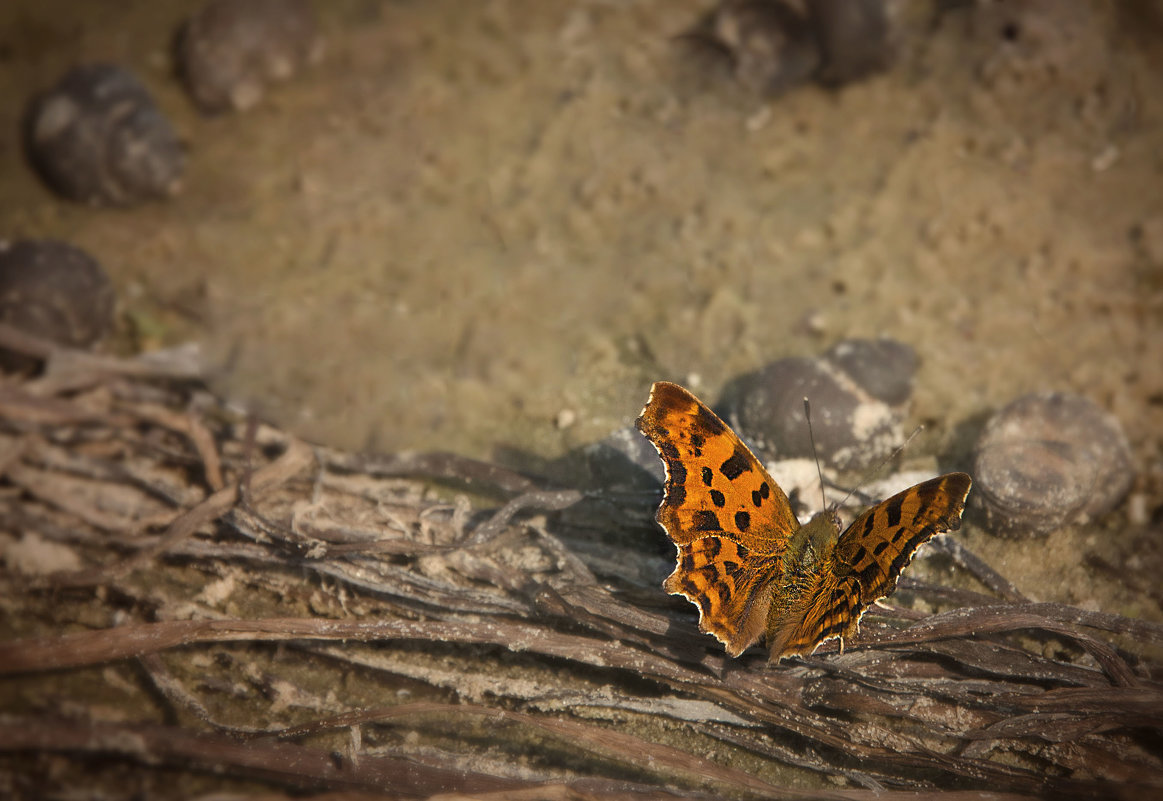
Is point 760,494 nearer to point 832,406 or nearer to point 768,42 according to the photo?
point 832,406

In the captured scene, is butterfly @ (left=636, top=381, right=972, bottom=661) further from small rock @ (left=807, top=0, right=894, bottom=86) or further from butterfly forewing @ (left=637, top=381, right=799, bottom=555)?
small rock @ (left=807, top=0, right=894, bottom=86)

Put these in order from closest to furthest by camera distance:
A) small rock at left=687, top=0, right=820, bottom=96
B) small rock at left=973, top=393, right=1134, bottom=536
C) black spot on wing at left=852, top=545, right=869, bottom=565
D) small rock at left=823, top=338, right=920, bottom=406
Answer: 1. black spot on wing at left=852, top=545, right=869, bottom=565
2. small rock at left=973, top=393, right=1134, bottom=536
3. small rock at left=823, top=338, right=920, bottom=406
4. small rock at left=687, top=0, right=820, bottom=96

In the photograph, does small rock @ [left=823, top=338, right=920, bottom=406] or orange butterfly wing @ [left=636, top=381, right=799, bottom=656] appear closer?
orange butterfly wing @ [left=636, top=381, right=799, bottom=656]

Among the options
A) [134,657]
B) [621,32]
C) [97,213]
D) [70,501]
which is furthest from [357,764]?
[621,32]

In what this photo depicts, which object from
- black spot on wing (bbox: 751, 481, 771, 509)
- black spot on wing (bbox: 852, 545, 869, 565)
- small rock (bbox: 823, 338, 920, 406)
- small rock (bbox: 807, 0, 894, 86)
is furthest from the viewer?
small rock (bbox: 807, 0, 894, 86)

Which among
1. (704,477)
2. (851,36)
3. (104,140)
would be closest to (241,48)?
(104,140)

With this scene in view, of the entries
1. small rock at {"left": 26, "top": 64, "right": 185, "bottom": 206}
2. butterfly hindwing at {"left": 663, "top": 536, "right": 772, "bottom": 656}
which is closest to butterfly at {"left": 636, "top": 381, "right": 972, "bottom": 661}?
butterfly hindwing at {"left": 663, "top": 536, "right": 772, "bottom": 656}

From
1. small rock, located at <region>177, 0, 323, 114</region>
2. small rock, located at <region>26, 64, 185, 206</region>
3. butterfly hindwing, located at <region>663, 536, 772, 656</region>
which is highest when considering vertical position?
small rock, located at <region>177, 0, 323, 114</region>
